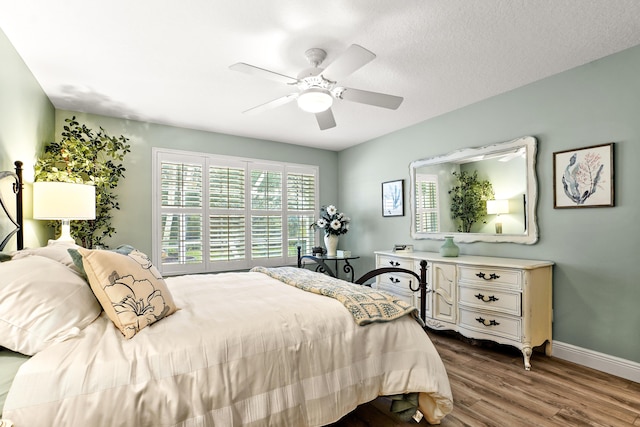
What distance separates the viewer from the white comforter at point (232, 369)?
1.14m

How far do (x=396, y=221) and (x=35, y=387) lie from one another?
398cm

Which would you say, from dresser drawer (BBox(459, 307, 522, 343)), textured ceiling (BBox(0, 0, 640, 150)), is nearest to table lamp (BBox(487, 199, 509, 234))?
dresser drawer (BBox(459, 307, 522, 343))

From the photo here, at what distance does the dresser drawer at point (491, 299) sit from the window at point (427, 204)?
1.01 m

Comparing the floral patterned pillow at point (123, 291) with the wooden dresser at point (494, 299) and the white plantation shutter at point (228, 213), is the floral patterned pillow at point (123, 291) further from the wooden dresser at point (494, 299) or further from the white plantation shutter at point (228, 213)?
the white plantation shutter at point (228, 213)

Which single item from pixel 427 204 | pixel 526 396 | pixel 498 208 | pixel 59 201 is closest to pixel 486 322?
pixel 526 396

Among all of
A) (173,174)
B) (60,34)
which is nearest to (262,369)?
(60,34)

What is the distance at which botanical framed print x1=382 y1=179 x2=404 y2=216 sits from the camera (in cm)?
439

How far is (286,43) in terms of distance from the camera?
2.28 m

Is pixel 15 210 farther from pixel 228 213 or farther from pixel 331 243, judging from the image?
pixel 331 243

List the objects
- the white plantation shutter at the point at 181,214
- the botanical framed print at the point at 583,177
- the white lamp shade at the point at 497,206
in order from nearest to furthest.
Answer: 1. the botanical framed print at the point at 583,177
2. the white lamp shade at the point at 497,206
3. the white plantation shutter at the point at 181,214

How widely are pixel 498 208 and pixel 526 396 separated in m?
1.73

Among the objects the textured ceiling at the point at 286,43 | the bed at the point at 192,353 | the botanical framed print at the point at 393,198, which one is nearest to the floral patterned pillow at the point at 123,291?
the bed at the point at 192,353

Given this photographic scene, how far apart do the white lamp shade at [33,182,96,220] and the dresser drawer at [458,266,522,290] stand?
3.36 m

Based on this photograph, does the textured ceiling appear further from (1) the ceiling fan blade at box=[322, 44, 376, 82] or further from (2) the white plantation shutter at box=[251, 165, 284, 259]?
(2) the white plantation shutter at box=[251, 165, 284, 259]
